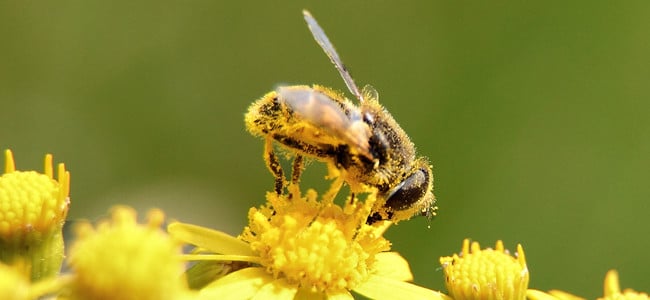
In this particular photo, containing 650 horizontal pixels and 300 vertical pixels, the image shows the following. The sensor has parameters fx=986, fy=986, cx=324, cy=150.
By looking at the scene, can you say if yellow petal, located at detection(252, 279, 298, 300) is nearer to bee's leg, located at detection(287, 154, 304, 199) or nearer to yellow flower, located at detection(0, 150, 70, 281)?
bee's leg, located at detection(287, 154, 304, 199)

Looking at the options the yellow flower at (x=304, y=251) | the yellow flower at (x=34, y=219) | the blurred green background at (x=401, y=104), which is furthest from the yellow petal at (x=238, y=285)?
the blurred green background at (x=401, y=104)

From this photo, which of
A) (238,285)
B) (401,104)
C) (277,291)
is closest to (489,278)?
(277,291)

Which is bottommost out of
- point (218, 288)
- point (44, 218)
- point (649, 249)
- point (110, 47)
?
point (218, 288)

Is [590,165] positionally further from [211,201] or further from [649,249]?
[211,201]

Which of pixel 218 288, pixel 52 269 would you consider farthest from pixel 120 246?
pixel 52 269

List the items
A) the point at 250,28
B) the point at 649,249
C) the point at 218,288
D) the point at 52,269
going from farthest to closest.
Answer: the point at 250,28 → the point at 649,249 → the point at 52,269 → the point at 218,288

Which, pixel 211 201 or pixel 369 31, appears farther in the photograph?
pixel 369 31
